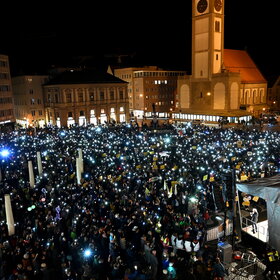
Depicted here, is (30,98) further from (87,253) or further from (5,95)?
(87,253)

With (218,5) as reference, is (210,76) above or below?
below

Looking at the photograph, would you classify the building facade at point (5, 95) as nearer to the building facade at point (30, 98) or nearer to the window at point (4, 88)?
the window at point (4, 88)

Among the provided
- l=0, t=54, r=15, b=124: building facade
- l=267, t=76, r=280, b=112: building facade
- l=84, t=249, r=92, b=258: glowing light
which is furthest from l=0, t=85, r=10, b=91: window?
l=267, t=76, r=280, b=112: building facade

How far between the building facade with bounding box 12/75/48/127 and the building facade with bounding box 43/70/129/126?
46.8 inches

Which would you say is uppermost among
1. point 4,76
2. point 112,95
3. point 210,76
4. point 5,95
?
point 4,76

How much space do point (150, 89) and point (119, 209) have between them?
58.5 metres

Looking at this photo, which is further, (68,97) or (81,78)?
(81,78)

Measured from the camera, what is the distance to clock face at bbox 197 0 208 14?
49.7m

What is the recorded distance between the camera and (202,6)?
5031cm

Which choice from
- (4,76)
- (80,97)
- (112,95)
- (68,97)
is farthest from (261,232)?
(112,95)

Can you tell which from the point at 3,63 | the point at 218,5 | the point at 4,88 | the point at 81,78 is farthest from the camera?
the point at 81,78

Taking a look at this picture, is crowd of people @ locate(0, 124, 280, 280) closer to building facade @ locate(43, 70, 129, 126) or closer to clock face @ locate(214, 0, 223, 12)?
building facade @ locate(43, 70, 129, 126)

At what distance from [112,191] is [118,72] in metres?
63.2

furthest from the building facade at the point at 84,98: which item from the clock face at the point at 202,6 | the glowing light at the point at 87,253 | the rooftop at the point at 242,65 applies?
the glowing light at the point at 87,253
